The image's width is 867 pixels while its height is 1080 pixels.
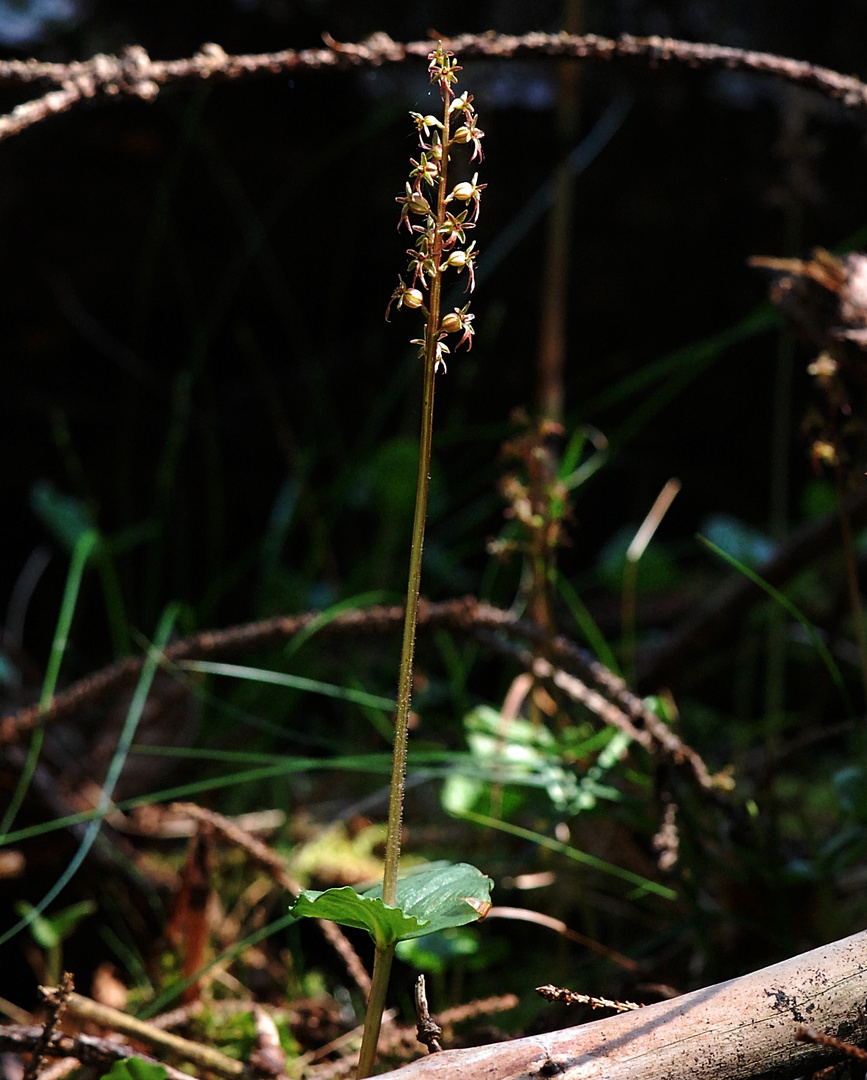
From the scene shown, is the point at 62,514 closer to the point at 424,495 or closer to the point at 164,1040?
the point at 164,1040

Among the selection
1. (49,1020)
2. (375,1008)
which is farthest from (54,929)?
(375,1008)

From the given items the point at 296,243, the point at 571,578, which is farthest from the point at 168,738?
the point at 296,243

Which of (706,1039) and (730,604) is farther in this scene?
(730,604)

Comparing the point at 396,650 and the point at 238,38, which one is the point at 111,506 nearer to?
the point at 396,650

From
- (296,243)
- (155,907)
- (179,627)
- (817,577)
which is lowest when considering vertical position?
(155,907)

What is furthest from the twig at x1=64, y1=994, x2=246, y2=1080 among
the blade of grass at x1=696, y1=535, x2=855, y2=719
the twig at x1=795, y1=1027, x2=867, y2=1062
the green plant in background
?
→ the blade of grass at x1=696, y1=535, x2=855, y2=719

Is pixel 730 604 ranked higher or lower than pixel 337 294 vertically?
lower

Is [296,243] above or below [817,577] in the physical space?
above
